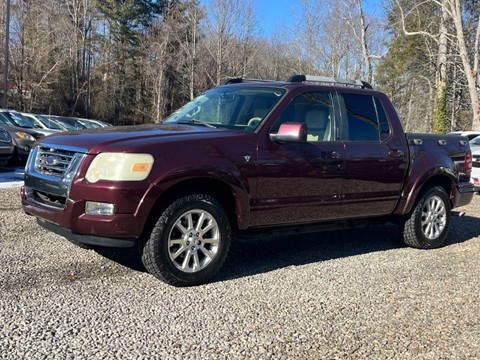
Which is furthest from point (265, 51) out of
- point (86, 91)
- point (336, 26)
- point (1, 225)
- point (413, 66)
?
point (1, 225)

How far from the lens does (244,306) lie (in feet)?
13.7

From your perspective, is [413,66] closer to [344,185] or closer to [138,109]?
[138,109]

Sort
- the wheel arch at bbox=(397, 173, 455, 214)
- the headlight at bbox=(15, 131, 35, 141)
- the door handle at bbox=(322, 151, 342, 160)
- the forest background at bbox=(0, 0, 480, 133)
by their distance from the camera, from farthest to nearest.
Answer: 1. the forest background at bbox=(0, 0, 480, 133)
2. the headlight at bbox=(15, 131, 35, 141)
3. the wheel arch at bbox=(397, 173, 455, 214)
4. the door handle at bbox=(322, 151, 342, 160)

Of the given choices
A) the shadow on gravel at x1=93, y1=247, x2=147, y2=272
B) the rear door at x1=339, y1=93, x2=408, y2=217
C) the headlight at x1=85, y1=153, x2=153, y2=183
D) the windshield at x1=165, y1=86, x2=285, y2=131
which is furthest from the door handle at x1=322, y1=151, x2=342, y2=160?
the shadow on gravel at x1=93, y1=247, x2=147, y2=272

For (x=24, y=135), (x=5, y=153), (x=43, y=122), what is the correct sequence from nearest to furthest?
1. (x=5, y=153)
2. (x=24, y=135)
3. (x=43, y=122)

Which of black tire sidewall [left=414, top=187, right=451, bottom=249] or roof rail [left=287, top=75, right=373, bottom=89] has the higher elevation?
roof rail [left=287, top=75, right=373, bottom=89]

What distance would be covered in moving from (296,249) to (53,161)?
3.06 metres

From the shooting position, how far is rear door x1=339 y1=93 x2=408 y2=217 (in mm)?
5703

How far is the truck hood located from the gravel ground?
3.95 feet

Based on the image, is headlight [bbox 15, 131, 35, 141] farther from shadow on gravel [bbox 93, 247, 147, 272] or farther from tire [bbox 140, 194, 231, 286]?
tire [bbox 140, 194, 231, 286]

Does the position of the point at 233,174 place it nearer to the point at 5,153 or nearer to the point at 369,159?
the point at 369,159

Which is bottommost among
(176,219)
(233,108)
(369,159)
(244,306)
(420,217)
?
(244,306)

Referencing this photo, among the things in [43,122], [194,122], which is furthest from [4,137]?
[194,122]

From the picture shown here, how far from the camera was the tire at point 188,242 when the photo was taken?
4387mm
